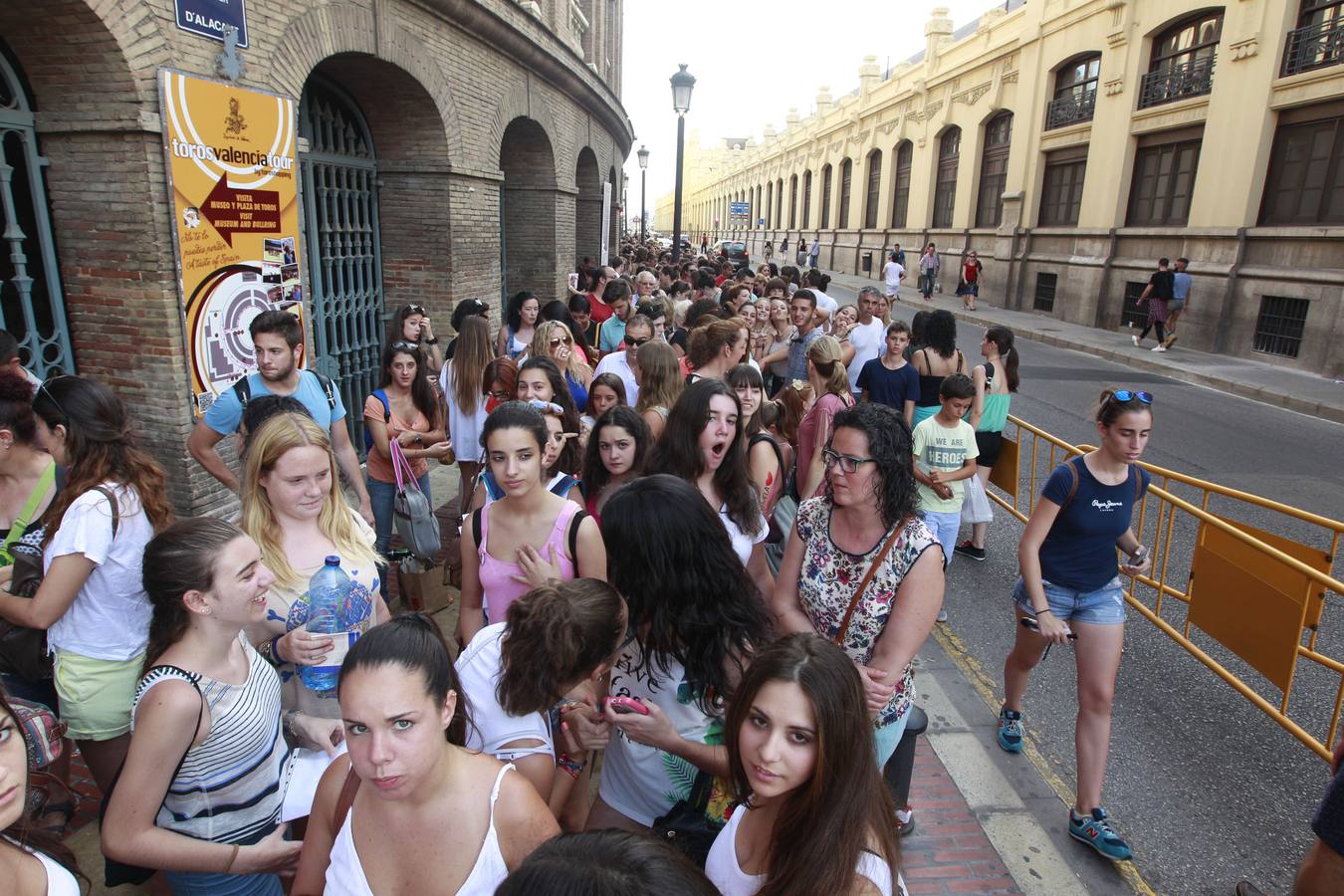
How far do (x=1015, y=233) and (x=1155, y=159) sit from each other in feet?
19.2

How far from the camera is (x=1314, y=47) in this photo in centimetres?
1562

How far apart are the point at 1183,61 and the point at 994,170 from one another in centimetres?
949

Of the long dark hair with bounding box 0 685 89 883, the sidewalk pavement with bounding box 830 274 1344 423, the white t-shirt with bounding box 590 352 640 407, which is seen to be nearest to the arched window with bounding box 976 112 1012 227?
the sidewalk pavement with bounding box 830 274 1344 423

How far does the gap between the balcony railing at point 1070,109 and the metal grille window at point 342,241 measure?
68.6 ft

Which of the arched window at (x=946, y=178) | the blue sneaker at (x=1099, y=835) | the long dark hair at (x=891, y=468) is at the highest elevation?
the arched window at (x=946, y=178)

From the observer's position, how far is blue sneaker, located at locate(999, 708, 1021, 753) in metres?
4.13

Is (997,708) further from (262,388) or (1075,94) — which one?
(1075,94)

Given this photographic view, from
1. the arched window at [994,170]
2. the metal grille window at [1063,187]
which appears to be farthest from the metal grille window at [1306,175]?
the arched window at [994,170]

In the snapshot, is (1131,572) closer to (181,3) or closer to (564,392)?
(564,392)

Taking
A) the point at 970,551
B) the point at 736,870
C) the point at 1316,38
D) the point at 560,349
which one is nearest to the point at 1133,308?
the point at 1316,38

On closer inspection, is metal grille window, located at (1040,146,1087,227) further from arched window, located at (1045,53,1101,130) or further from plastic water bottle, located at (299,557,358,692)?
plastic water bottle, located at (299,557,358,692)

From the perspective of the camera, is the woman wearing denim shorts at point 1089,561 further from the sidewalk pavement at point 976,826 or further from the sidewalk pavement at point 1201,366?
the sidewalk pavement at point 1201,366

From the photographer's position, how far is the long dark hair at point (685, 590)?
92.4 inches

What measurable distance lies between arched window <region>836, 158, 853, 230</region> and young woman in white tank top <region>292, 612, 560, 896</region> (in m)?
46.8
